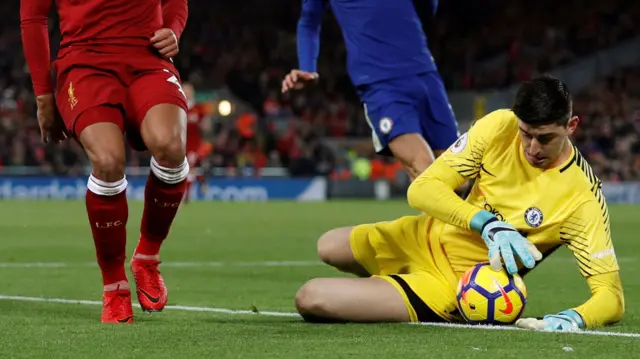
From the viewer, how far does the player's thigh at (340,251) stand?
600cm

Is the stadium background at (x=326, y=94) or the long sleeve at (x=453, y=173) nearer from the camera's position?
the long sleeve at (x=453, y=173)

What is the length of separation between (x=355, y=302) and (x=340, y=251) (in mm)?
745

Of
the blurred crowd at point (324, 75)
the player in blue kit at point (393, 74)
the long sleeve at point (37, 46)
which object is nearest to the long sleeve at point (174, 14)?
the long sleeve at point (37, 46)

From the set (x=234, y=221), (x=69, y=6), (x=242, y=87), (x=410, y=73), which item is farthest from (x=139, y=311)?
(x=242, y=87)

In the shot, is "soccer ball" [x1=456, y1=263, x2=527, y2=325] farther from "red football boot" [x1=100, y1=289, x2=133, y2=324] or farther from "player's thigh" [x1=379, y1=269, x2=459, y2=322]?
"red football boot" [x1=100, y1=289, x2=133, y2=324]

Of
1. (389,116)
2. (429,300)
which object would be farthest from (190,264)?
(429,300)

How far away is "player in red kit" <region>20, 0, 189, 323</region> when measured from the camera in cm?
539

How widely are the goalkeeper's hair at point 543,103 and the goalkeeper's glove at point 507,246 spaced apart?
0.43 meters

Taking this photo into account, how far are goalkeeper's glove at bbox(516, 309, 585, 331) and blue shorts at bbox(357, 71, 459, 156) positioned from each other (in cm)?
318

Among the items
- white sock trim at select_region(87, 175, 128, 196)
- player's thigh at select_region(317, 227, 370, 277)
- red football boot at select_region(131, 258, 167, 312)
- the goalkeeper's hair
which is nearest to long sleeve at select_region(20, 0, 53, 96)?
white sock trim at select_region(87, 175, 128, 196)

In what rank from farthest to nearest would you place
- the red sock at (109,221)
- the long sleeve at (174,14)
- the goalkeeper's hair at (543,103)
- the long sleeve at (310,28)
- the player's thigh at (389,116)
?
the long sleeve at (310,28), the player's thigh at (389,116), the long sleeve at (174,14), the red sock at (109,221), the goalkeeper's hair at (543,103)

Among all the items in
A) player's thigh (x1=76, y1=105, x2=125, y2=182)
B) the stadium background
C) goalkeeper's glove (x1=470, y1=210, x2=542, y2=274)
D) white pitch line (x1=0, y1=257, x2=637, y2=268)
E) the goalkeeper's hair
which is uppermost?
the goalkeeper's hair

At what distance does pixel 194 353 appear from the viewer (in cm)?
424

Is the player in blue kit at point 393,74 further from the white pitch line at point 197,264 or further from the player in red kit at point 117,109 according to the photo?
the player in red kit at point 117,109
